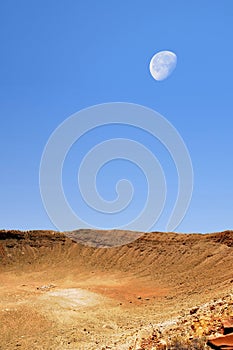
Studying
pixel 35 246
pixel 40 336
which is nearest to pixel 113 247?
pixel 35 246

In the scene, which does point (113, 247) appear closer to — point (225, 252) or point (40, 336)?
point (225, 252)

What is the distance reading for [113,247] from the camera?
55719 mm

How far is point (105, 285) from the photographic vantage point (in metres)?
38.6

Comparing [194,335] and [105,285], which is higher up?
[105,285]

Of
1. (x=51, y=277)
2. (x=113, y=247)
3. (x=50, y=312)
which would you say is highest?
(x=113, y=247)

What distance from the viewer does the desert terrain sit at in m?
18.5

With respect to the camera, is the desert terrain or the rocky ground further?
the desert terrain

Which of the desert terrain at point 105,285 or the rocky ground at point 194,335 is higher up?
the desert terrain at point 105,285

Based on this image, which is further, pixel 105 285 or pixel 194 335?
pixel 105 285

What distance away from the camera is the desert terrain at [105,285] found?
18.5 meters

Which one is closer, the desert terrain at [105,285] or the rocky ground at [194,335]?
the rocky ground at [194,335]

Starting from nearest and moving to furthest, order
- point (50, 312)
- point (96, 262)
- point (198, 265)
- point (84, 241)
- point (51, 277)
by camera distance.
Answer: point (50, 312) < point (198, 265) < point (51, 277) < point (96, 262) < point (84, 241)

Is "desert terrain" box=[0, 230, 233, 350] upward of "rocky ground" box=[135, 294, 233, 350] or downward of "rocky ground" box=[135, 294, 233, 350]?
upward

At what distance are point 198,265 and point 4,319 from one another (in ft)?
80.4
